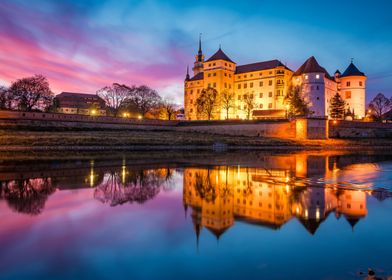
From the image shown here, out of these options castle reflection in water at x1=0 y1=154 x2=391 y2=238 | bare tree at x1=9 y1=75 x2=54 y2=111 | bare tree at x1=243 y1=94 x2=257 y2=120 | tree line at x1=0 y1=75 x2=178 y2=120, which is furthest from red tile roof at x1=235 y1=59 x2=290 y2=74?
castle reflection in water at x1=0 y1=154 x2=391 y2=238

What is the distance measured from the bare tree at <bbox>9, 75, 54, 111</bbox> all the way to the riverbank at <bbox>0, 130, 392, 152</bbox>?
19.4 m

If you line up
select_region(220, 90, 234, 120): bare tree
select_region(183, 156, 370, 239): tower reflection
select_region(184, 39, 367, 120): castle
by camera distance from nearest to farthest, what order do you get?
1. select_region(183, 156, 370, 239): tower reflection
2. select_region(184, 39, 367, 120): castle
3. select_region(220, 90, 234, 120): bare tree

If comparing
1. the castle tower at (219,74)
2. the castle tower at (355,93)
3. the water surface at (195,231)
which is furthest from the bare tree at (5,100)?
the castle tower at (355,93)

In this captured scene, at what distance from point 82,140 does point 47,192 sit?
1033 inches

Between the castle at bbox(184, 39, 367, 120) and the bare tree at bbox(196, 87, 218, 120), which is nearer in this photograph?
the castle at bbox(184, 39, 367, 120)

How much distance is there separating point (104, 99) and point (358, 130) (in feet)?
194

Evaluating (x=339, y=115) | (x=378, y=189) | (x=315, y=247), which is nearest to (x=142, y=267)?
(x=315, y=247)

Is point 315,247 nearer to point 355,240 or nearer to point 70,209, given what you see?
point 355,240

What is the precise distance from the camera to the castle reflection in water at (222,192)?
26.9 feet

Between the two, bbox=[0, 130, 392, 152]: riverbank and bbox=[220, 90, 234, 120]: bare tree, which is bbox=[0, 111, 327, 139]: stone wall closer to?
bbox=[0, 130, 392, 152]: riverbank

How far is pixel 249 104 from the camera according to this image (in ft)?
229

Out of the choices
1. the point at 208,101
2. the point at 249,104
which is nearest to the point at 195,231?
the point at 208,101

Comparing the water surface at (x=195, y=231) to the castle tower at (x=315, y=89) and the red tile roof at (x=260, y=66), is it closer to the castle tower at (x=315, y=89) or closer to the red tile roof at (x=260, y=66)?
the castle tower at (x=315, y=89)

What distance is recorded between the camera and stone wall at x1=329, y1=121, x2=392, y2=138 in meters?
54.2
